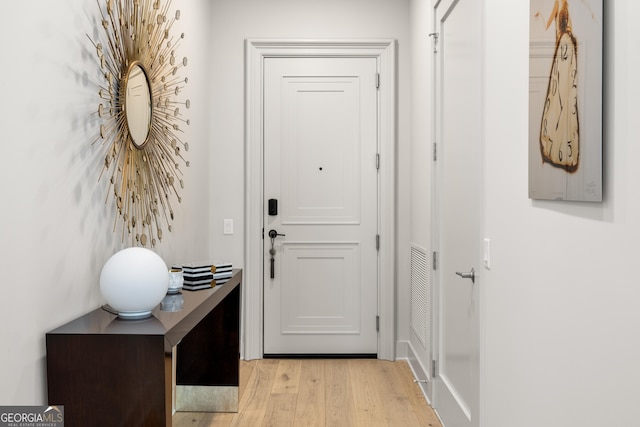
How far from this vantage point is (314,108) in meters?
4.11

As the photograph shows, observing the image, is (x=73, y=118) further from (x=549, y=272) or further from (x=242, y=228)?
(x=242, y=228)

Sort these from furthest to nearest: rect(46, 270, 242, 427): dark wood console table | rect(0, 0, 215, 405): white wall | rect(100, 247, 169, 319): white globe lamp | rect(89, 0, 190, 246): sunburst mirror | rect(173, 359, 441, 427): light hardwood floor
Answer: rect(173, 359, 441, 427): light hardwood floor < rect(89, 0, 190, 246): sunburst mirror < rect(100, 247, 169, 319): white globe lamp < rect(46, 270, 242, 427): dark wood console table < rect(0, 0, 215, 405): white wall

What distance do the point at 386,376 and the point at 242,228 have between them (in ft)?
4.74

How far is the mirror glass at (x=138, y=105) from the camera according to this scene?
223 cm

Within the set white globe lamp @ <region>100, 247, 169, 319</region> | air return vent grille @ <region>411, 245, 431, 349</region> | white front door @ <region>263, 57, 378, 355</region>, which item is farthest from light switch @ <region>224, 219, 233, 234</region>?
white globe lamp @ <region>100, 247, 169, 319</region>

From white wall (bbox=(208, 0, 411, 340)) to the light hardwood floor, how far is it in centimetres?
77

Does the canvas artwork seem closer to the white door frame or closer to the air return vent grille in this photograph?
the air return vent grille

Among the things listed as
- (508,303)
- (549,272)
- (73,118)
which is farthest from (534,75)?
(73,118)

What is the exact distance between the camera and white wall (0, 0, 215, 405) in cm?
147

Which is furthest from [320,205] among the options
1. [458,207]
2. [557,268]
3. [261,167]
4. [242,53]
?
[557,268]

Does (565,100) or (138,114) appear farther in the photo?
(138,114)

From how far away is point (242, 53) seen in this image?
4.07 metres

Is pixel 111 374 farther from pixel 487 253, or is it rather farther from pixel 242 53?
pixel 242 53

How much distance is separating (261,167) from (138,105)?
70.1 inches
